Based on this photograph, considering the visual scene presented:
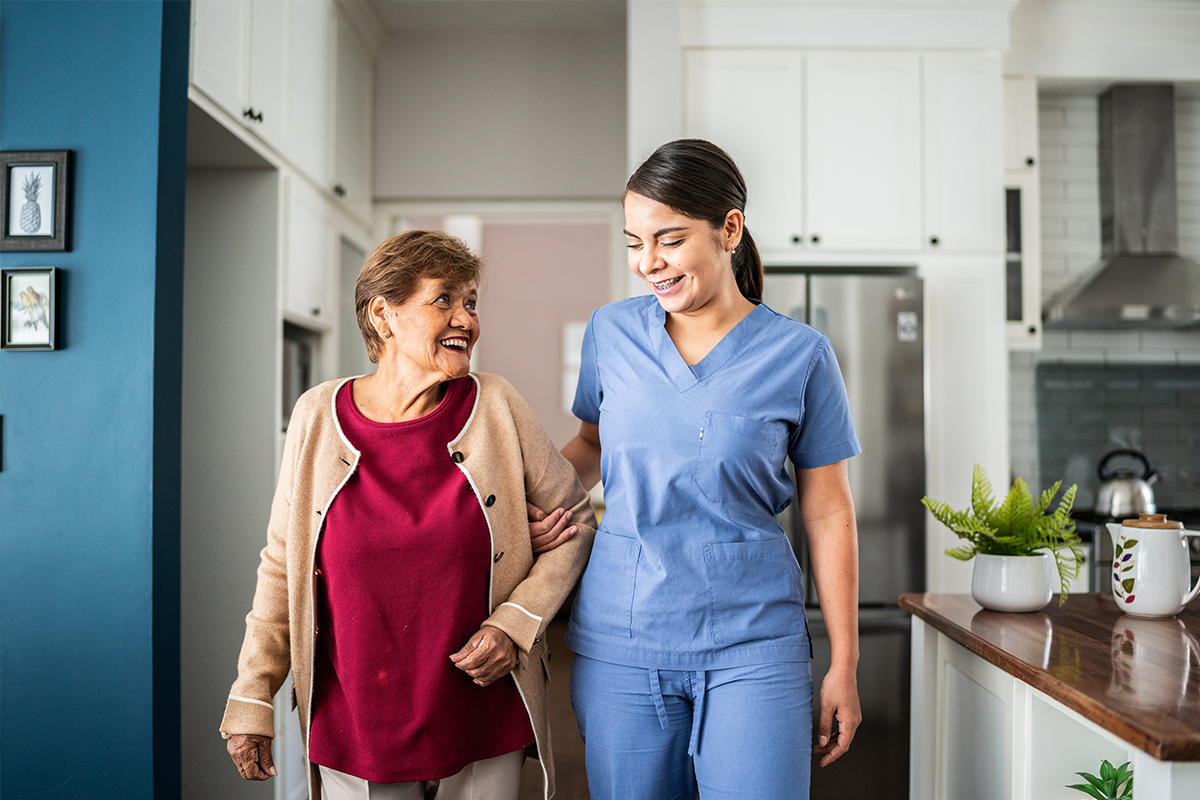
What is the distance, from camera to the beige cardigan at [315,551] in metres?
1.15

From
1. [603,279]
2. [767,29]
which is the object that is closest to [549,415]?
[603,279]

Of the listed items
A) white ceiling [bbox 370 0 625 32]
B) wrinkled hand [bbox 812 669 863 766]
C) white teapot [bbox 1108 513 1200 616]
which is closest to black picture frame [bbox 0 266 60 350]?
wrinkled hand [bbox 812 669 863 766]

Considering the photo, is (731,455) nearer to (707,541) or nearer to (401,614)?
(707,541)

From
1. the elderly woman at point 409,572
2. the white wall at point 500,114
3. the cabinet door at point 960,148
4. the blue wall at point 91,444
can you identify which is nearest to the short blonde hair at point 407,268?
the elderly woman at point 409,572

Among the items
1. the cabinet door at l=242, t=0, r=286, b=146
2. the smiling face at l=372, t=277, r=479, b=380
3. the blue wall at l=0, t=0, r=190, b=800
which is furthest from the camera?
the cabinet door at l=242, t=0, r=286, b=146

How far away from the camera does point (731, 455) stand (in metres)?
1.14

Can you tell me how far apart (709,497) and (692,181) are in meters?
0.44

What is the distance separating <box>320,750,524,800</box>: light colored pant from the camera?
3.75 ft

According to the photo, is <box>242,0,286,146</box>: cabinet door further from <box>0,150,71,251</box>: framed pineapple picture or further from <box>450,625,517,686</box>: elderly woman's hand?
<box>450,625,517,686</box>: elderly woman's hand

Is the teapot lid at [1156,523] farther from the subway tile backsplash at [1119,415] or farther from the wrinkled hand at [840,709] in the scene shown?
the subway tile backsplash at [1119,415]

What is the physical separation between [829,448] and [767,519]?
0.14 m

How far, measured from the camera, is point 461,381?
1.25 meters

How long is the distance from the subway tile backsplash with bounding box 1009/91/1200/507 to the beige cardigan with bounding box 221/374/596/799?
3062mm

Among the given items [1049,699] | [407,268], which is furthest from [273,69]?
[1049,699]
